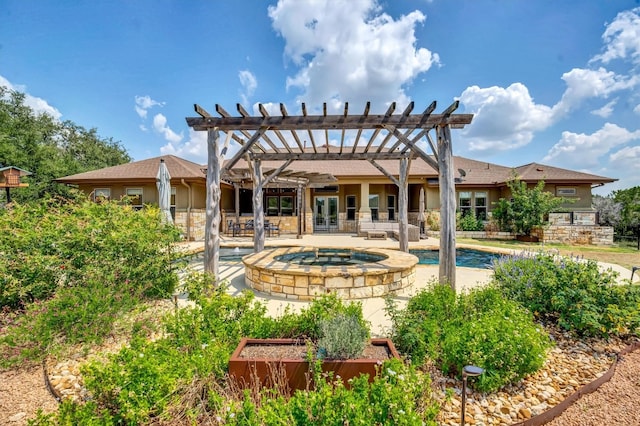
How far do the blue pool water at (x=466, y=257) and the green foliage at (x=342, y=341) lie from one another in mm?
7461

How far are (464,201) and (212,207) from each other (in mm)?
17209

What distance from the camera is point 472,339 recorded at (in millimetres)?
2834

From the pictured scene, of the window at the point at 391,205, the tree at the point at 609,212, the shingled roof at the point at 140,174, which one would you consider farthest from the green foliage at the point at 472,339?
the tree at the point at 609,212

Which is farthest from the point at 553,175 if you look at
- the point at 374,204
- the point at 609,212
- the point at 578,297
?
the point at 578,297

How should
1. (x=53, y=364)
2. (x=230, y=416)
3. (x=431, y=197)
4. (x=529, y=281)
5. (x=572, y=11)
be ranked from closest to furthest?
(x=230, y=416)
(x=53, y=364)
(x=529, y=281)
(x=572, y=11)
(x=431, y=197)

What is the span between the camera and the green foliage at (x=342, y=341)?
2594mm

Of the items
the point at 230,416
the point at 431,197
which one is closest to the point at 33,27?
the point at 230,416

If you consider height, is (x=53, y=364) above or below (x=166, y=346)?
below

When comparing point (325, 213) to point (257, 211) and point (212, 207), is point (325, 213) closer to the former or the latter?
point (257, 211)

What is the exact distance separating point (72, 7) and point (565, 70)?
60.5ft

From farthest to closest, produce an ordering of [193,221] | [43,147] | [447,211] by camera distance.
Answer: [43,147], [193,221], [447,211]

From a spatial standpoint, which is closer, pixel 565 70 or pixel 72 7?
pixel 72 7

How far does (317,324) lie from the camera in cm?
319

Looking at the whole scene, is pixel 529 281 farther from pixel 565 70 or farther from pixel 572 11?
pixel 565 70
